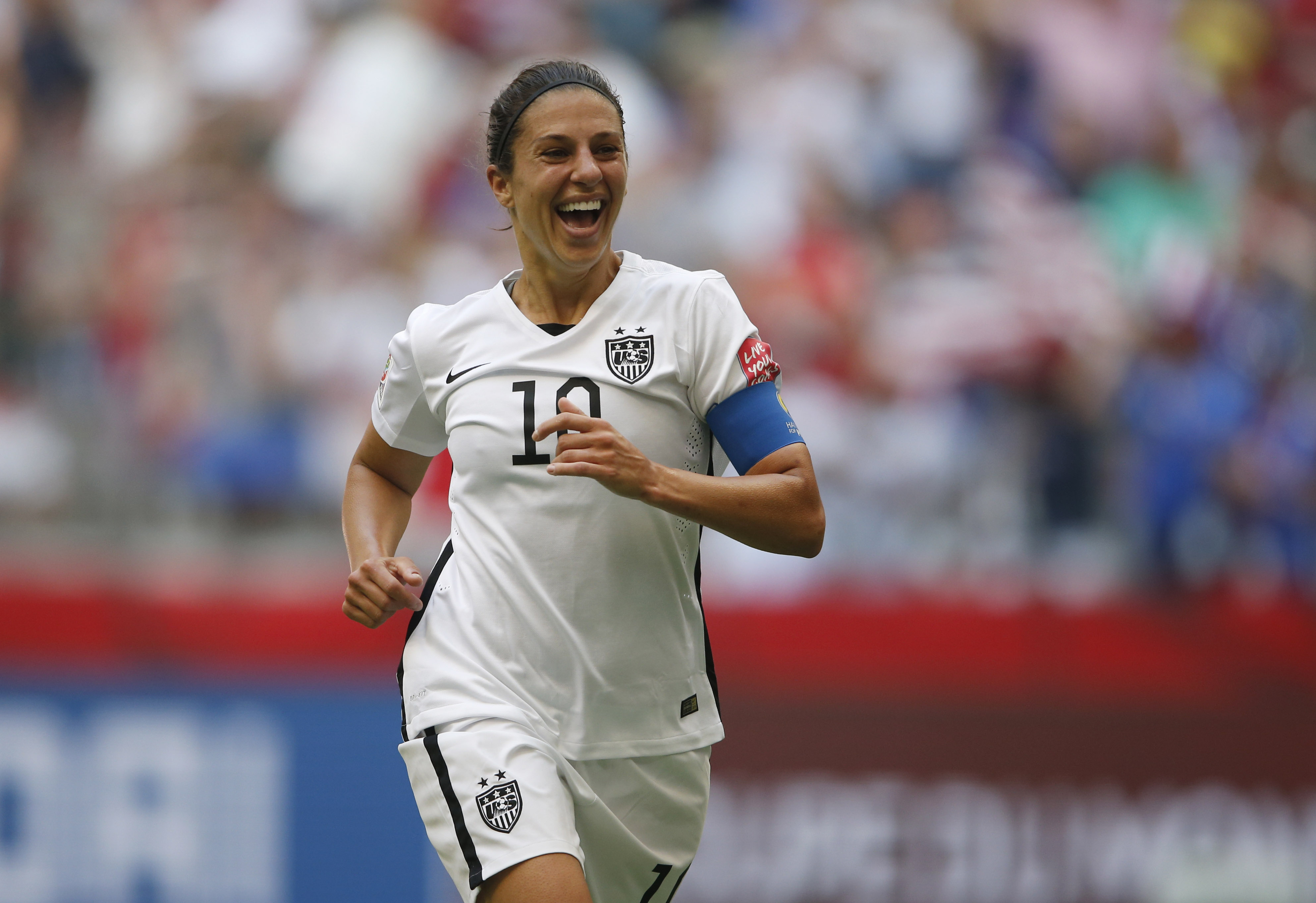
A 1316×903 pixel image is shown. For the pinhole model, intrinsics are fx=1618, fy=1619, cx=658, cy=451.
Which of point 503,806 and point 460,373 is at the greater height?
point 460,373

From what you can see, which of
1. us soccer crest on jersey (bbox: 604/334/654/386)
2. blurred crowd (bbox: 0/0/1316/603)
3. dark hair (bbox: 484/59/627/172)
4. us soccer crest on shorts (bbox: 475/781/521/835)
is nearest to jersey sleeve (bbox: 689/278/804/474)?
us soccer crest on jersey (bbox: 604/334/654/386)

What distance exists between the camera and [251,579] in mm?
7535

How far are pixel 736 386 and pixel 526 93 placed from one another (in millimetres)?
852

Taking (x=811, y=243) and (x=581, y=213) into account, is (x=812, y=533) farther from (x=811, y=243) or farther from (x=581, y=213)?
(x=811, y=243)

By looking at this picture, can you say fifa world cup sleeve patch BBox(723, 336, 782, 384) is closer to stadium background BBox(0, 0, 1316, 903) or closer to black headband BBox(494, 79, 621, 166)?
black headband BBox(494, 79, 621, 166)

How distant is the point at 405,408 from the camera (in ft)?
13.7

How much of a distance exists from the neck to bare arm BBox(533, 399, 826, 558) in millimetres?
276

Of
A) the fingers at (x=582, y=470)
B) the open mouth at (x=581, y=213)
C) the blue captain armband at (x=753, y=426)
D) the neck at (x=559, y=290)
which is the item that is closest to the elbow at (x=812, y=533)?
the blue captain armband at (x=753, y=426)

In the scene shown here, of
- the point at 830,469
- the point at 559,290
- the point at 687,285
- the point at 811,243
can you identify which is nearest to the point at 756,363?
the point at 687,285

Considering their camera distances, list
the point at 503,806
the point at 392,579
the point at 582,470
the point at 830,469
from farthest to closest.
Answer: the point at 830,469 → the point at 392,579 → the point at 503,806 → the point at 582,470

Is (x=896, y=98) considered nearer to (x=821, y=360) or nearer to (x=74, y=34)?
(x=821, y=360)

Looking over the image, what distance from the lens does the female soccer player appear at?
147 inches

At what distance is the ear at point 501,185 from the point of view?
3920mm

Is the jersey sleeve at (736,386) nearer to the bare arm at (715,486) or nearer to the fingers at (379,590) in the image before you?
the bare arm at (715,486)
